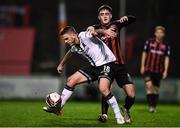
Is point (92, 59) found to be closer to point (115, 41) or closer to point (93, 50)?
point (93, 50)

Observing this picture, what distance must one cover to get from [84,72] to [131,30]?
19.0m

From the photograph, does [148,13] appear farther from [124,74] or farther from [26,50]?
[124,74]

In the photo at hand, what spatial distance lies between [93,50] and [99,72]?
0.41 meters

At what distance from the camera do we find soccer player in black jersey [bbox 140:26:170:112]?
573 inches

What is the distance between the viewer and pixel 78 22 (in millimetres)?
29828

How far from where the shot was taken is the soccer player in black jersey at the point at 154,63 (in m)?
14.5

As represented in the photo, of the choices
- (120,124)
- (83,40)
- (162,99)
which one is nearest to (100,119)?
(120,124)

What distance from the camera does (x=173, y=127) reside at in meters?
9.56

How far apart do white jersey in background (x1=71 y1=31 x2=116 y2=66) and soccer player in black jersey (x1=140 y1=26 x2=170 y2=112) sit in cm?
416

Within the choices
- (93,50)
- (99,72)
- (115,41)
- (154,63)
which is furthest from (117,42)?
(154,63)

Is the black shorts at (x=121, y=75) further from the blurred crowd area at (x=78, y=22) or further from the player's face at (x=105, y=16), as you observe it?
the blurred crowd area at (x=78, y=22)

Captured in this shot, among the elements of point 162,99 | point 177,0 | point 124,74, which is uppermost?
point 177,0

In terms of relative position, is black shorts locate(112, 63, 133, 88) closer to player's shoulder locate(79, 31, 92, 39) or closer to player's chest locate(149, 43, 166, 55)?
player's shoulder locate(79, 31, 92, 39)

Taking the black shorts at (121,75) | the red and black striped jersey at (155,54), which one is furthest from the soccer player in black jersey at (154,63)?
the black shorts at (121,75)
